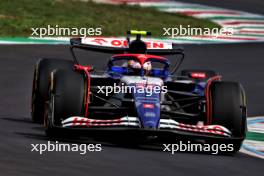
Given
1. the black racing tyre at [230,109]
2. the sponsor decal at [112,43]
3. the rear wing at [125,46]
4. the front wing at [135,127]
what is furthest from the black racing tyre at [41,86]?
the black racing tyre at [230,109]

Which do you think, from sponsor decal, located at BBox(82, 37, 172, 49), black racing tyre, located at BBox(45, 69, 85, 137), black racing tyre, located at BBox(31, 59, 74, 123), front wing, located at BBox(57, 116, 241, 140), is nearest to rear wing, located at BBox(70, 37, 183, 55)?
sponsor decal, located at BBox(82, 37, 172, 49)

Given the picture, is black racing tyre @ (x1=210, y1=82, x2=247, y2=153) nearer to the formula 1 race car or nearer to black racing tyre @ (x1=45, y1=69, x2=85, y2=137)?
the formula 1 race car

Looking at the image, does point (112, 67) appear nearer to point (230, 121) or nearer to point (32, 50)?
point (230, 121)

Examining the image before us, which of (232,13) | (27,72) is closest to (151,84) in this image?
(27,72)

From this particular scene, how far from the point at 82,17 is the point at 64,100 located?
1511cm

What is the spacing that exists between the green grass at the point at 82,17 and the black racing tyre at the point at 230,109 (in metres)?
12.0

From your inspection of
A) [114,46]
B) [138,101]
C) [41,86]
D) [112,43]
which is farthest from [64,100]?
[112,43]

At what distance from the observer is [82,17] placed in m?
28.6

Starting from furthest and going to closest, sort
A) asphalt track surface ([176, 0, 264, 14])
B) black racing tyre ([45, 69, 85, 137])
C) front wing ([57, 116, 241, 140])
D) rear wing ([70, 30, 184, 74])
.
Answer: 1. asphalt track surface ([176, 0, 264, 14])
2. rear wing ([70, 30, 184, 74])
3. black racing tyre ([45, 69, 85, 137])
4. front wing ([57, 116, 241, 140])

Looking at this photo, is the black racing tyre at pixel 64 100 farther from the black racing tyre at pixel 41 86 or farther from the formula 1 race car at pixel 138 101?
the black racing tyre at pixel 41 86

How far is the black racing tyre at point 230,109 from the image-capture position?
1368 cm

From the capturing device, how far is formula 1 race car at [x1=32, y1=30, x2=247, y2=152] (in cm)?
1333

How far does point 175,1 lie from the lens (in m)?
34.2

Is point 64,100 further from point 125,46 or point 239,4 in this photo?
point 239,4
